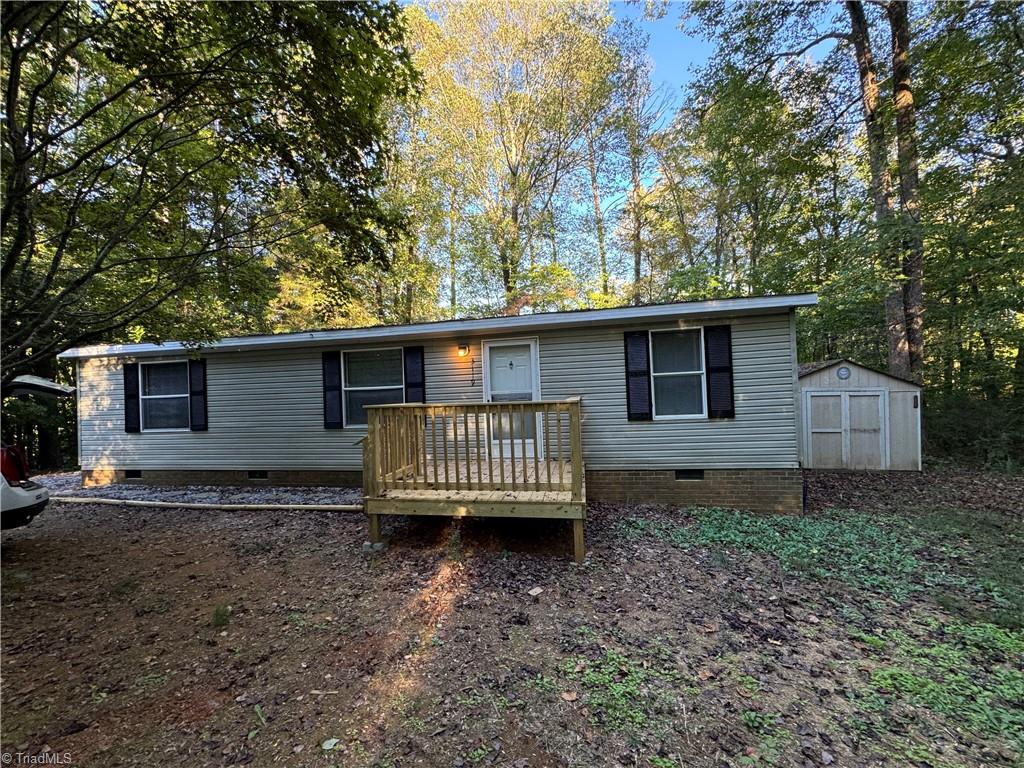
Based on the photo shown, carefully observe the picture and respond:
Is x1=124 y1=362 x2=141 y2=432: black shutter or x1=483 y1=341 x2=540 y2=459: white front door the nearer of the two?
x1=483 y1=341 x2=540 y2=459: white front door

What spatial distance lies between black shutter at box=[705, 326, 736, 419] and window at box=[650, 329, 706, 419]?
0.10 m

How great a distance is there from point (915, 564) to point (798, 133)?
1075cm

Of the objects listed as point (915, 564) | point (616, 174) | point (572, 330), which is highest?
point (616, 174)

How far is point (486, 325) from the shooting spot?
6.37 meters

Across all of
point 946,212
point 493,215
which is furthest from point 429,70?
point 946,212

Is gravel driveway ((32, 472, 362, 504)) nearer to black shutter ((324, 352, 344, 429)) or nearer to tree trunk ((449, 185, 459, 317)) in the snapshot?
black shutter ((324, 352, 344, 429))

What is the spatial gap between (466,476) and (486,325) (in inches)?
105

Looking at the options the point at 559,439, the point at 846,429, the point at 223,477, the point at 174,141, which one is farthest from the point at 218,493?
the point at 846,429

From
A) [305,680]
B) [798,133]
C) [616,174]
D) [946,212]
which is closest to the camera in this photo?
[305,680]

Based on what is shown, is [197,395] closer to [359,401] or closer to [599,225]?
[359,401]

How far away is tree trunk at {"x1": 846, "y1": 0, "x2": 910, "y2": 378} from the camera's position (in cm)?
902

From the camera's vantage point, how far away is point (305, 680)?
8.07ft

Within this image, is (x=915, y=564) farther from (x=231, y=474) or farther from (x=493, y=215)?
(x=493, y=215)

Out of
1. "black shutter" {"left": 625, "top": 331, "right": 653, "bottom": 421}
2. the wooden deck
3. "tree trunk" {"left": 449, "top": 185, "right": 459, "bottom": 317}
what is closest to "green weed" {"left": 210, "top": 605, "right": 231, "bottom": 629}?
the wooden deck
